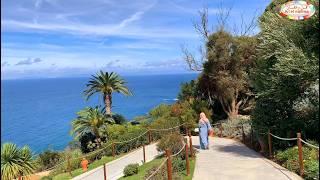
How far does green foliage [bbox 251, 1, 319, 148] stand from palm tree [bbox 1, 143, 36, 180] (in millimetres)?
10892

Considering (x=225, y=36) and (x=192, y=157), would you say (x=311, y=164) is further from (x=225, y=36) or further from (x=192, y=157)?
(x=225, y=36)

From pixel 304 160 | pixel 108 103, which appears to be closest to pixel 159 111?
pixel 108 103

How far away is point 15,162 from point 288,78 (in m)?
13.0

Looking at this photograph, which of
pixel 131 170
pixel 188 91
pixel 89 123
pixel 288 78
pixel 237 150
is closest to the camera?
pixel 288 78

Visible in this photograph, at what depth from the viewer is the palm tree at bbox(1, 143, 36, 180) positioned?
67.2ft

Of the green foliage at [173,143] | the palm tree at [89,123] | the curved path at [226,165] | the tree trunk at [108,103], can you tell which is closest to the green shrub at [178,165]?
the curved path at [226,165]

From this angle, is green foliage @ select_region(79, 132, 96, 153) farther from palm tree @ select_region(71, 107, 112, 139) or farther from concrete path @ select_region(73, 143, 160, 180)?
concrete path @ select_region(73, 143, 160, 180)

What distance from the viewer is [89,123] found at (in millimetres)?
29516

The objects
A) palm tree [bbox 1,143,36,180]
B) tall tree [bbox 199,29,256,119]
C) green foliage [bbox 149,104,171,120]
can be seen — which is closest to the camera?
palm tree [bbox 1,143,36,180]

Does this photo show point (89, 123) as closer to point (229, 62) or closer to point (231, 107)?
point (231, 107)

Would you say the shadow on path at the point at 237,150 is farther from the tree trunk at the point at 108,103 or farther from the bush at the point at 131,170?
the tree trunk at the point at 108,103

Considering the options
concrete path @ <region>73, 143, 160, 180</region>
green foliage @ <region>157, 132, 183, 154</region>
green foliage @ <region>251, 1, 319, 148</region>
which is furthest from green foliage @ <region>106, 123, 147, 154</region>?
green foliage @ <region>251, 1, 319, 148</region>

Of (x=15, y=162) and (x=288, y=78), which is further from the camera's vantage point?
(x=15, y=162)

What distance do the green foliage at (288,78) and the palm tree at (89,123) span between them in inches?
579
